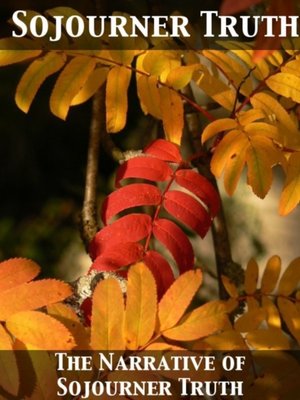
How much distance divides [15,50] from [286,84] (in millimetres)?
359

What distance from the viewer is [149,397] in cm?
77

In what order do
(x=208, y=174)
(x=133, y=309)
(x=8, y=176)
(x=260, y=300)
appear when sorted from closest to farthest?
(x=133, y=309)
(x=260, y=300)
(x=208, y=174)
(x=8, y=176)

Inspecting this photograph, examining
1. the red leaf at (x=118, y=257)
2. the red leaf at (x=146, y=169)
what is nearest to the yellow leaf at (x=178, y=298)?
the red leaf at (x=118, y=257)

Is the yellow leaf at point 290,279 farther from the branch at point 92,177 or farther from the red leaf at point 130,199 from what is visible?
the branch at point 92,177

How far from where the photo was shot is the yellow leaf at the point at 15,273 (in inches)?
30.2

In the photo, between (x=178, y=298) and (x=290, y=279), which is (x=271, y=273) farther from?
(x=178, y=298)

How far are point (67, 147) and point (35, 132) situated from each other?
7 cm

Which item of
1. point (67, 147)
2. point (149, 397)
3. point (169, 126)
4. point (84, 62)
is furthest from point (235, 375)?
point (67, 147)

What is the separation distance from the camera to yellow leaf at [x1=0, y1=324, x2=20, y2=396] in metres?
0.71

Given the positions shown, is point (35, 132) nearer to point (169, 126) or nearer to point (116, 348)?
point (169, 126)

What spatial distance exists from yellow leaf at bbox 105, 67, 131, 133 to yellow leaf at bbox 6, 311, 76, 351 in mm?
295

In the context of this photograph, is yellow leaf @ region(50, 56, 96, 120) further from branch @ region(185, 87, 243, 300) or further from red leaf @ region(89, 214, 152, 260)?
branch @ region(185, 87, 243, 300)

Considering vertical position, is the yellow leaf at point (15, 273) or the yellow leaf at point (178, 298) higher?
the yellow leaf at point (15, 273)

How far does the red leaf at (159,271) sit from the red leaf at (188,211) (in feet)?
0.26
